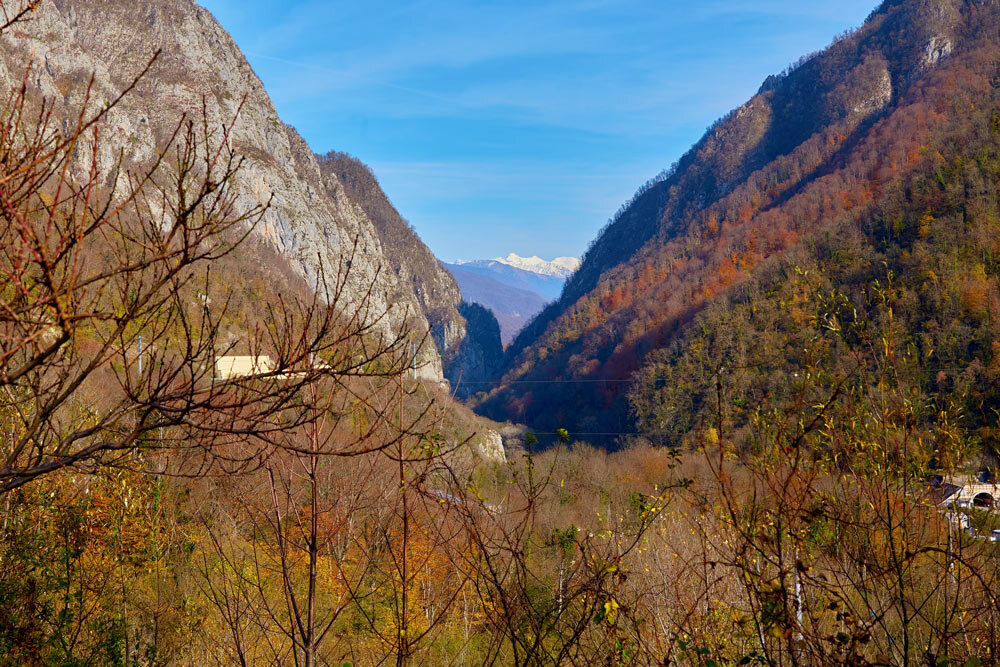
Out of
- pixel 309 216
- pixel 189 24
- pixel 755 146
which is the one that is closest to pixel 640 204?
pixel 755 146

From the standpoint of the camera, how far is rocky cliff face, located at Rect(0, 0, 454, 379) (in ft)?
204

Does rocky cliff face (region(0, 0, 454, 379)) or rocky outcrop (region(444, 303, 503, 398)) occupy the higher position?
rocky cliff face (region(0, 0, 454, 379))

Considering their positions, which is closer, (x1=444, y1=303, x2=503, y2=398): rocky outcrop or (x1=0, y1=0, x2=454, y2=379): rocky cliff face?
(x1=0, y1=0, x2=454, y2=379): rocky cliff face

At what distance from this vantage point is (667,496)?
303 centimetres

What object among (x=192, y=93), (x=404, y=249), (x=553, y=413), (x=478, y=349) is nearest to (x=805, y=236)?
(x=553, y=413)

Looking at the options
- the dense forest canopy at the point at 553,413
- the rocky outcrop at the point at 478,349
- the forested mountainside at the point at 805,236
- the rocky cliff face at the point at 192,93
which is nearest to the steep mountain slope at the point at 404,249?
the dense forest canopy at the point at 553,413

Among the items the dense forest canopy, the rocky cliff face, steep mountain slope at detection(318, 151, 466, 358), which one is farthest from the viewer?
steep mountain slope at detection(318, 151, 466, 358)

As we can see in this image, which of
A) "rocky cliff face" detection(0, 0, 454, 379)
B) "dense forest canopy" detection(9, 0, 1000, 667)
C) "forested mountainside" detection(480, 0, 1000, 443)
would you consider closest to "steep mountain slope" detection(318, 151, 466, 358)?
"dense forest canopy" detection(9, 0, 1000, 667)

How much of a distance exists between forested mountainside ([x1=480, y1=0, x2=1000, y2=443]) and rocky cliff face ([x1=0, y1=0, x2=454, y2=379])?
72.7 ft

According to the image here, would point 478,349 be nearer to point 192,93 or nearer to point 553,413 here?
point 553,413

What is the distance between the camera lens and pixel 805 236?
2601 inches

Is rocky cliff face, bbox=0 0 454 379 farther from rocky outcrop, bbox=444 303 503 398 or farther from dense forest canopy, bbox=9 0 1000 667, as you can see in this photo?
rocky outcrop, bbox=444 303 503 398

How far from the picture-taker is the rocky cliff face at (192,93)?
62312mm

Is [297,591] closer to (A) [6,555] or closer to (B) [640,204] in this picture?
(A) [6,555]
